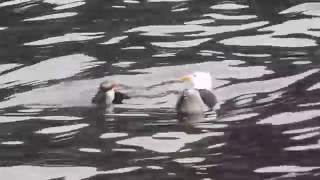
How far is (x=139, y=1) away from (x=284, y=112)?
8954 millimetres

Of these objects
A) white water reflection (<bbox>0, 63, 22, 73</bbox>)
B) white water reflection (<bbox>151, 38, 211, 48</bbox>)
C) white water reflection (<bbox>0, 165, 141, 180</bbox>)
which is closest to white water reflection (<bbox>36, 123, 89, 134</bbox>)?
white water reflection (<bbox>0, 165, 141, 180</bbox>)

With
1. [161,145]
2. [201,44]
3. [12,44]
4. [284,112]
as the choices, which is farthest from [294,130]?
[12,44]

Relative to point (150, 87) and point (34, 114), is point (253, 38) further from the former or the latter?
point (34, 114)

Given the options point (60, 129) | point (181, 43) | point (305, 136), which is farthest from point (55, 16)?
point (305, 136)

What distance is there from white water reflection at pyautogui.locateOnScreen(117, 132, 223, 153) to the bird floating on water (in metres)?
1.11

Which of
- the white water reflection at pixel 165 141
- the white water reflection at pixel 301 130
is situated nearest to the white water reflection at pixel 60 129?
the white water reflection at pixel 165 141

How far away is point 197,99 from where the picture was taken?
1537 centimetres

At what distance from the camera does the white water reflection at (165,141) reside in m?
13.2

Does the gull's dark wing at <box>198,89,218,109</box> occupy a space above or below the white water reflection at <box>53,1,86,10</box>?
below

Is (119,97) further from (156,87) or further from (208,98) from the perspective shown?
(208,98)

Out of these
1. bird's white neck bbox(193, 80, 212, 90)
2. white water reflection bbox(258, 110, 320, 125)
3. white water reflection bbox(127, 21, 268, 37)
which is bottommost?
white water reflection bbox(258, 110, 320, 125)

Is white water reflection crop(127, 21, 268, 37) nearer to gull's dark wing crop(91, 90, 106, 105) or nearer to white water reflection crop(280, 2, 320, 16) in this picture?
white water reflection crop(280, 2, 320, 16)

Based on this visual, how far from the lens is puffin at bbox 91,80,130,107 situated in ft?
51.3

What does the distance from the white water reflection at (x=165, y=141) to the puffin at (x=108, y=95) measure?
2.03 m
